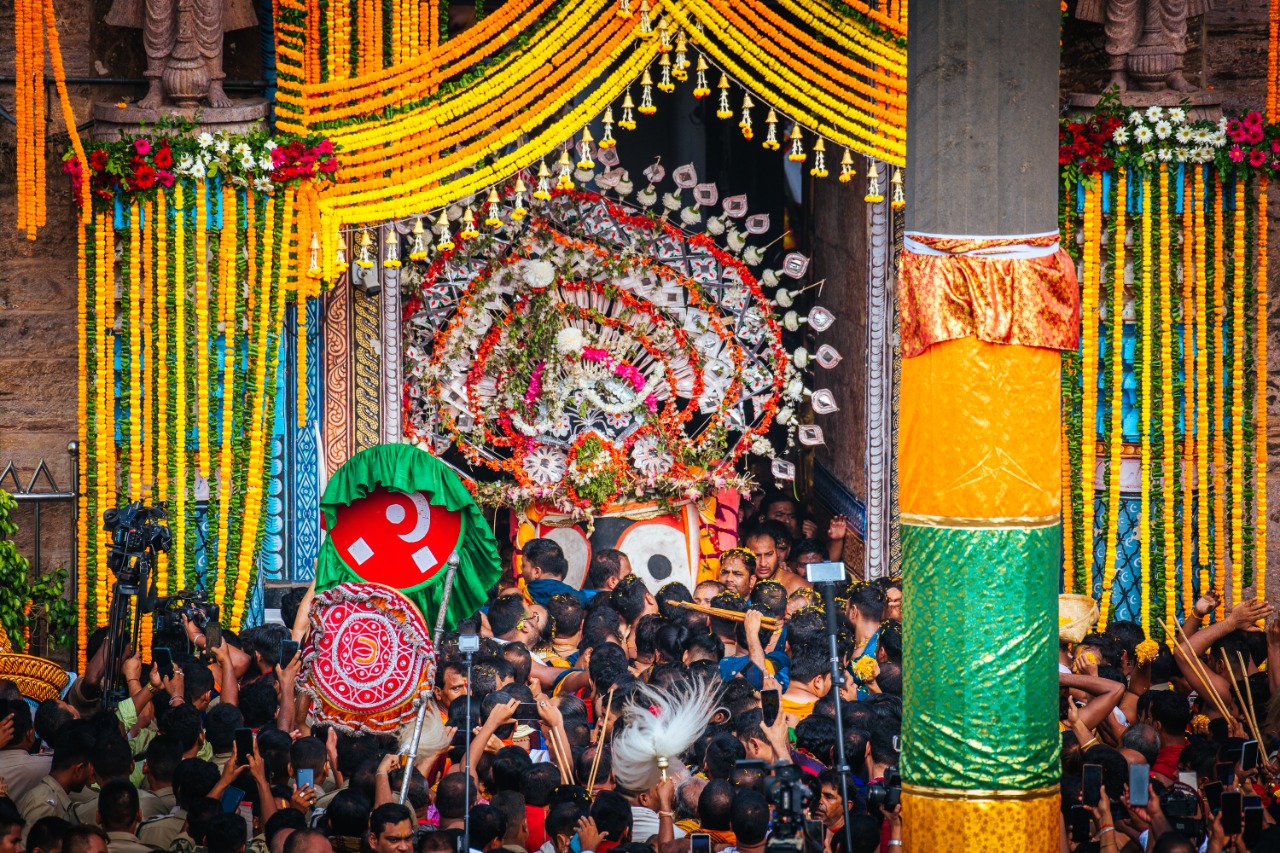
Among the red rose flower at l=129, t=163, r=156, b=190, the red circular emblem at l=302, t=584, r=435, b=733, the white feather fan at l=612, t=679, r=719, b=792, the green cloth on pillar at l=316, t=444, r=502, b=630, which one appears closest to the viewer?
the white feather fan at l=612, t=679, r=719, b=792

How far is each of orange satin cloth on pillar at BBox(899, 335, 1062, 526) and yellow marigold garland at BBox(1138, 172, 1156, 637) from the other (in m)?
4.76

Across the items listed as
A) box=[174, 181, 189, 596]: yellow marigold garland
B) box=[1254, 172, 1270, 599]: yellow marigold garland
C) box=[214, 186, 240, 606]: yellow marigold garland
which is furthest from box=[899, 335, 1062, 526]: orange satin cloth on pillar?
box=[174, 181, 189, 596]: yellow marigold garland

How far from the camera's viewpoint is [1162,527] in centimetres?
1145

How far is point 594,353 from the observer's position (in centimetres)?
1271

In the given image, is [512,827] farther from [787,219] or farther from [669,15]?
[787,219]

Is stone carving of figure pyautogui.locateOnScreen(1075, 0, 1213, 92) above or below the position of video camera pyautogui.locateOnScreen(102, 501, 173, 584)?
above

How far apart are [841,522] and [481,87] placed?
3968mm

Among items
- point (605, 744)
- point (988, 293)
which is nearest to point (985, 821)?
point (988, 293)

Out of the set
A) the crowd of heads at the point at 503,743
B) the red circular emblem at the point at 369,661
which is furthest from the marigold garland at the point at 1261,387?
the red circular emblem at the point at 369,661

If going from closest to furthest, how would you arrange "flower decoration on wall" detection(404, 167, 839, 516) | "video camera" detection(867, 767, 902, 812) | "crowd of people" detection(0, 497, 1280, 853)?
1. "crowd of people" detection(0, 497, 1280, 853)
2. "video camera" detection(867, 767, 902, 812)
3. "flower decoration on wall" detection(404, 167, 839, 516)

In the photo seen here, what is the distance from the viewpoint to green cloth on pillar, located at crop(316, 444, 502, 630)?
32.3 feet

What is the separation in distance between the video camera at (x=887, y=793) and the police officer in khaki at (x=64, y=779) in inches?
132

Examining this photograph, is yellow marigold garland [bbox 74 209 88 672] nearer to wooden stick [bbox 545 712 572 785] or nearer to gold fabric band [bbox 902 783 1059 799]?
wooden stick [bbox 545 712 572 785]

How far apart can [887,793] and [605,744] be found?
4.97 feet
